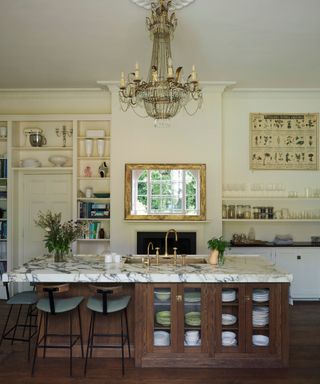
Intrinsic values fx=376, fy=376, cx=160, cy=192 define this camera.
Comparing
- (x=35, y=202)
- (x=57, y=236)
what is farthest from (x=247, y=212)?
(x=35, y=202)

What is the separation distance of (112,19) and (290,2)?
1.66 m

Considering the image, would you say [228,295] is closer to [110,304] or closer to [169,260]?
[169,260]

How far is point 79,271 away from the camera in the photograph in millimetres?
3480

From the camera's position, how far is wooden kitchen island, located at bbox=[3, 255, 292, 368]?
11.1 feet

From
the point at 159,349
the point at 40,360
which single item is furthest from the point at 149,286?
the point at 40,360

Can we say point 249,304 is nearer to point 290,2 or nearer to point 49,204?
point 290,2

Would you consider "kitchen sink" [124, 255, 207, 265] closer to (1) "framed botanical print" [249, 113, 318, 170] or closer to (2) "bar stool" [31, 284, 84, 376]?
(2) "bar stool" [31, 284, 84, 376]

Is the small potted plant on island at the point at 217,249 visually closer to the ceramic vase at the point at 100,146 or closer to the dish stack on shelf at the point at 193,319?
the dish stack on shelf at the point at 193,319

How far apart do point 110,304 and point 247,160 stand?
3.65 m

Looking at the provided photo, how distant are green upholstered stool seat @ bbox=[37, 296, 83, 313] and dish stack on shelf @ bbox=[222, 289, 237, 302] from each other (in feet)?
4.32

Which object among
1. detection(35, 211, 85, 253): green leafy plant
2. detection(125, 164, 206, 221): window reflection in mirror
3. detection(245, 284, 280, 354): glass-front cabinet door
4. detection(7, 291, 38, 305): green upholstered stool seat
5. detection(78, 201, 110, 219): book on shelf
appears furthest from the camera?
detection(78, 201, 110, 219): book on shelf

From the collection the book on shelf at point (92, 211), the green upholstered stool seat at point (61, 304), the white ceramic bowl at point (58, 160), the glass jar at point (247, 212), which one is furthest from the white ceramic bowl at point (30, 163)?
the glass jar at point (247, 212)

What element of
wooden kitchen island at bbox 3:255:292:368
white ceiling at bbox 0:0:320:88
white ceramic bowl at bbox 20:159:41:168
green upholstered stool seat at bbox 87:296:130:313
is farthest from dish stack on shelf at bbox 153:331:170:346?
white ceramic bowl at bbox 20:159:41:168

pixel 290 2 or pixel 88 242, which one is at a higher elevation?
pixel 290 2
